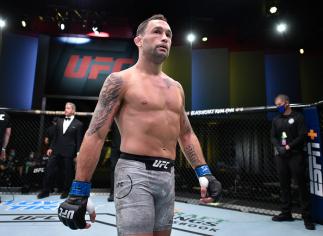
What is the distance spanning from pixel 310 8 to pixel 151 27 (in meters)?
7.60

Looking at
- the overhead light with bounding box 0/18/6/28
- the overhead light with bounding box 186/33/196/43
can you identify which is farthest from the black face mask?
the overhead light with bounding box 0/18/6/28

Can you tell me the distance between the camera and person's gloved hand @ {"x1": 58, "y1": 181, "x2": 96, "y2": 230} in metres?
1.20

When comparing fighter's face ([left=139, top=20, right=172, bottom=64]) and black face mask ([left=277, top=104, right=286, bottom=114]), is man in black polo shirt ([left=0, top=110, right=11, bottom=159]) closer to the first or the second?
fighter's face ([left=139, top=20, right=172, bottom=64])

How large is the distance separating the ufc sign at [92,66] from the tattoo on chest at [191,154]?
6936 mm

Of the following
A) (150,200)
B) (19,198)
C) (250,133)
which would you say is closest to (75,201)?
(150,200)

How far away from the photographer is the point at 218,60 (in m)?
8.58

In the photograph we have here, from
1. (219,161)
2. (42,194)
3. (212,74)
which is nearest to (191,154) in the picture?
(42,194)

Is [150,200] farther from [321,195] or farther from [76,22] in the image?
[76,22]

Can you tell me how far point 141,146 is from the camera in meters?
1.41

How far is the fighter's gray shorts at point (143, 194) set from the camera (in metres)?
1.29

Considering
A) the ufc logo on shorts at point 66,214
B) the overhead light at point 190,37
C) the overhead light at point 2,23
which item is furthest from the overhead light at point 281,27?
the ufc logo on shorts at point 66,214

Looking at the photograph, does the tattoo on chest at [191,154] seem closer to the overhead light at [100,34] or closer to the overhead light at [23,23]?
the overhead light at [100,34]

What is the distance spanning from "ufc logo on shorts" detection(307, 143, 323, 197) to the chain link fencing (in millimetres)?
1151

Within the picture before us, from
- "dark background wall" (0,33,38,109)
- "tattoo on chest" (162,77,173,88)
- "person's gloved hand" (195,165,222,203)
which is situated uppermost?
"dark background wall" (0,33,38,109)
